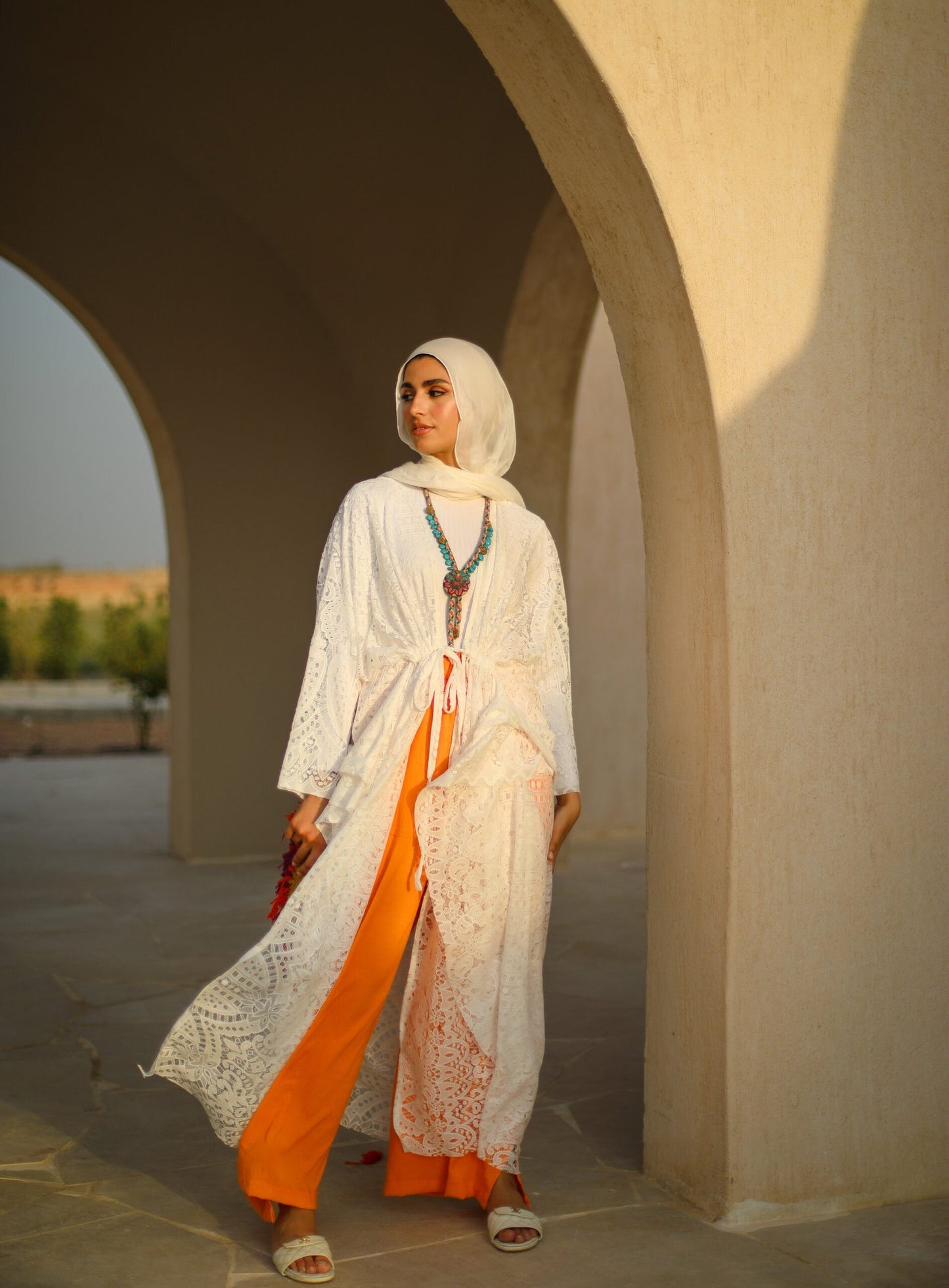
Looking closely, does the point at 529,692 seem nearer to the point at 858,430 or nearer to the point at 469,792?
the point at 469,792

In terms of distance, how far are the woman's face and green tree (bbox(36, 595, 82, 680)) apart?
21711 mm

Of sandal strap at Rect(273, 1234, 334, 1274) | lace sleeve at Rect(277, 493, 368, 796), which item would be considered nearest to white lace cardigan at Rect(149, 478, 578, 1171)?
lace sleeve at Rect(277, 493, 368, 796)

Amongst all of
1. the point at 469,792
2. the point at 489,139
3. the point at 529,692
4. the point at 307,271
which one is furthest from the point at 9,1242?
the point at 307,271

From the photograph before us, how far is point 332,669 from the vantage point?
114 inches

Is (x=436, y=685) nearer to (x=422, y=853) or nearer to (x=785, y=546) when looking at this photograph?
(x=422, y=853)

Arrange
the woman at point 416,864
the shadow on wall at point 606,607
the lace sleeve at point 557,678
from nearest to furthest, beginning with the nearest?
the woman at point 416,864
the lace sleeve at point 557,678
the shadow on wall at point 606,607

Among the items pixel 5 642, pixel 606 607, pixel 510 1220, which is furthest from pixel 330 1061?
pixel 5 642

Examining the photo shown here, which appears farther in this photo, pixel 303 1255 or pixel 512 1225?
pixel 512 1225

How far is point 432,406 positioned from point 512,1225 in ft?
5.47

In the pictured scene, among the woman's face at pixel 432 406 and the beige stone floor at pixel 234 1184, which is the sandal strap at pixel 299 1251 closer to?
the beige stone floor at pixel 234 1184

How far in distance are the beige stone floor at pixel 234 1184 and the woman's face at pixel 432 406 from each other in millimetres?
1640

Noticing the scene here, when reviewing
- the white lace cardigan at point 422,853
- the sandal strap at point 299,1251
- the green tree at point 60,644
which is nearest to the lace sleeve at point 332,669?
the white lace cardigan at point 422,853

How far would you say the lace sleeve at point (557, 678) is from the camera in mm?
3025

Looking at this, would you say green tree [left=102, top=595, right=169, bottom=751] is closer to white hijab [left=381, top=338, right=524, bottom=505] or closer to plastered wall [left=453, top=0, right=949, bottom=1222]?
white hijab [left=381, top=338, right=524, bottom=505]
